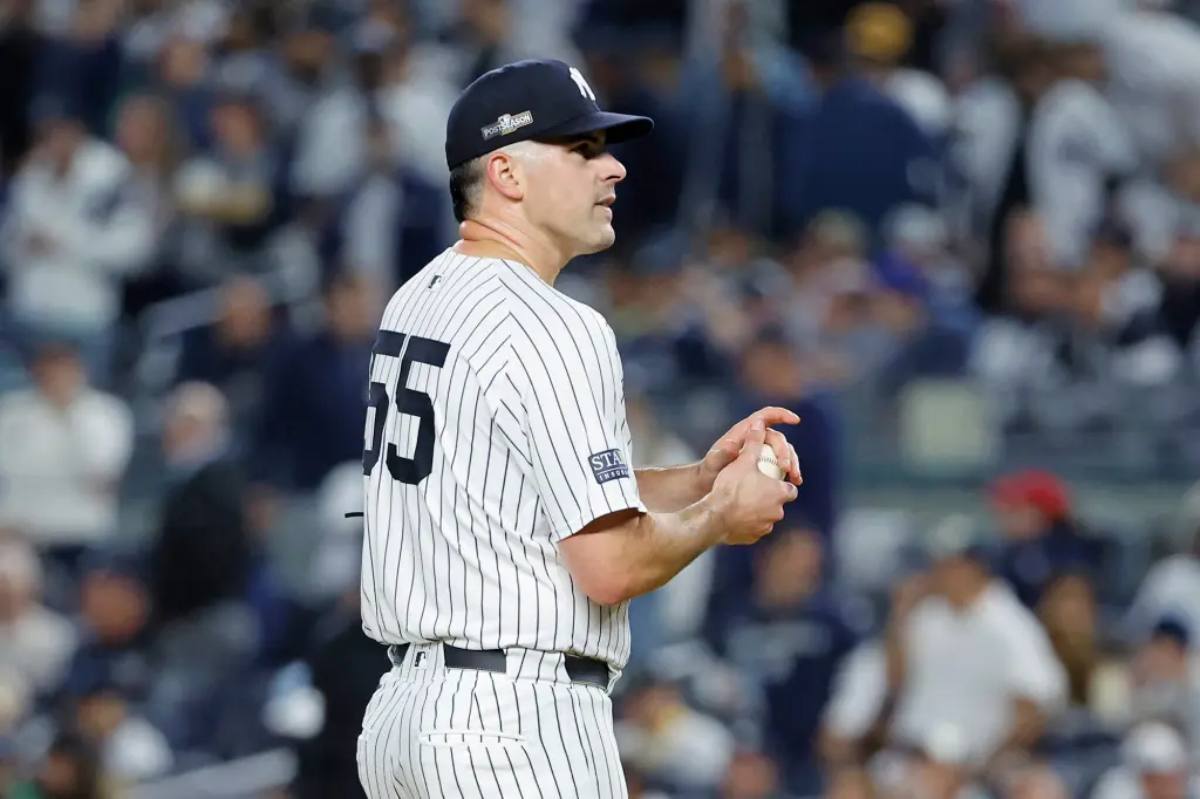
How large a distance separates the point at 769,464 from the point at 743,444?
16cm

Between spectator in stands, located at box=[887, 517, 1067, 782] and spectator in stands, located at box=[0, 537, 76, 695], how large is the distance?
11.4ft

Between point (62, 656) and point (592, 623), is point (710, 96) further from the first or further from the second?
point (592, 623)

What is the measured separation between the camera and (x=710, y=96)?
11.5m

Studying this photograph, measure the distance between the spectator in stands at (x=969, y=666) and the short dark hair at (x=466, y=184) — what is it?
4.69 metres

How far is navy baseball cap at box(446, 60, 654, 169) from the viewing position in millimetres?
3686

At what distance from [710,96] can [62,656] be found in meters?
4.46

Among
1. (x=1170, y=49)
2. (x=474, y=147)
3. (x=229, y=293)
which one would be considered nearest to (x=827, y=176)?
(x=1170, y=49)

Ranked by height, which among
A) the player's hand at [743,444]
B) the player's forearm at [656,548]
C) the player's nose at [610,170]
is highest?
the player's nose at [610,170]

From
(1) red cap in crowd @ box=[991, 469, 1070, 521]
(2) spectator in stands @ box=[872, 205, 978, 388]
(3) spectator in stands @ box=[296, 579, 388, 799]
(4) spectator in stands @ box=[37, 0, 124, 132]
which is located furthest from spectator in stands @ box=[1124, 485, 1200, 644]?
(4) spectator in stands @ box=[37, 0, 124, 132]

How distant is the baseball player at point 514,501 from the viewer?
138 inches

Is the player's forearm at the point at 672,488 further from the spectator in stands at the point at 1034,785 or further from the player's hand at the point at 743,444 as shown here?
the spectator in stands at the point at 1034,785

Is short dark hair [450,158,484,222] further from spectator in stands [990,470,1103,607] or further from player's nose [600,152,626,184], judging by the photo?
spectator in stands [990,470,1103,607]

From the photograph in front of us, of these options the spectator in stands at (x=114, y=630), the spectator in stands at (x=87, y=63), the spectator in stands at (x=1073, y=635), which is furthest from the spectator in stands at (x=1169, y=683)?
the spectator in stands at (x=87, y=63)

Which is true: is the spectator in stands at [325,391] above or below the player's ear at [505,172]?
below
